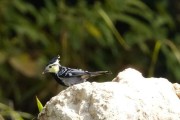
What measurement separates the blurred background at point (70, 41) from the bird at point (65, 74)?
2.77 m

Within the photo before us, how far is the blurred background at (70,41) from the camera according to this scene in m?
5.79

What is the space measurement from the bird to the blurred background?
277 cm

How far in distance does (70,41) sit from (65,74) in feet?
10.5

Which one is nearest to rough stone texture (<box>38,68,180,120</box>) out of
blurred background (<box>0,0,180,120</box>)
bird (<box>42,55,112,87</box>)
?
bird (<box>42,55,112,87</box>)

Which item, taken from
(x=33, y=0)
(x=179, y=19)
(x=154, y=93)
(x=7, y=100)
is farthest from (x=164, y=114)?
(x=179, y=19)

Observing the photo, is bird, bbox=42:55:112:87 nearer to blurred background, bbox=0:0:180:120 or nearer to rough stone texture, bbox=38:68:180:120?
rough stone texture, bbox=38:68:180:120

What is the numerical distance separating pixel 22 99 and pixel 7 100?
12.7 inches

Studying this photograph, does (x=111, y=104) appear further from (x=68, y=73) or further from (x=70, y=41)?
(x=70, y=41)

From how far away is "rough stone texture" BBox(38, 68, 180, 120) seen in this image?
2500 mm

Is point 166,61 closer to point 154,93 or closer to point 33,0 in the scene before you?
point 33,0

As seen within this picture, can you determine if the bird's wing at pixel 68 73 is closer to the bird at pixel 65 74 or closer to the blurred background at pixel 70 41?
the bird at pixel 65 74

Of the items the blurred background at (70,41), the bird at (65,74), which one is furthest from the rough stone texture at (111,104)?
the blurred background at (70,41)

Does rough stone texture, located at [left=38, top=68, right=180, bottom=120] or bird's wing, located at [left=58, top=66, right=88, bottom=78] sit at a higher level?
bird's wing, located at [left=58, top=66, right=88, bottom=78]

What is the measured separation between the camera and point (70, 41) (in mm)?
5898
